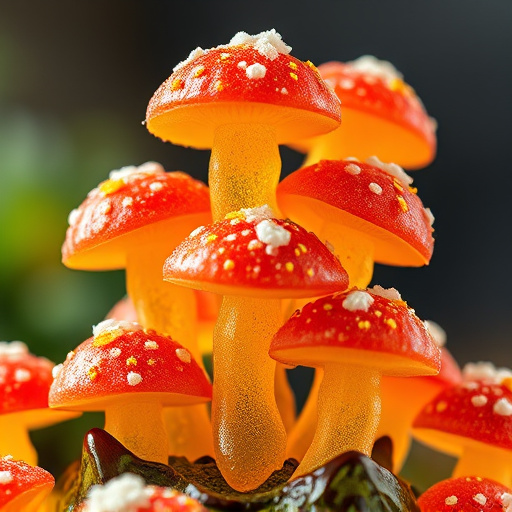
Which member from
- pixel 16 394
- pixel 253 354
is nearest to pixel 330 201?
pixel 253 354

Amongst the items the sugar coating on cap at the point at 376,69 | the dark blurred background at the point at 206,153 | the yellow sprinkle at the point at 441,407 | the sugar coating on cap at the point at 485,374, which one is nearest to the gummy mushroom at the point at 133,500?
the yellow sprinkle at the point at 441,407

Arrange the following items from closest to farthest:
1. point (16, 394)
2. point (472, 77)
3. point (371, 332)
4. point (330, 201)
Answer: point (371, 332)
point (330, 201)
point (16, 394)
point (472, 77)

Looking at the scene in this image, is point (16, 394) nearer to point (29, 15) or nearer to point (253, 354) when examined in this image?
point (253, 354)

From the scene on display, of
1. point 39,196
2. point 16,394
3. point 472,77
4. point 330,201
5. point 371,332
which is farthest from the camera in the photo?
point 472,77

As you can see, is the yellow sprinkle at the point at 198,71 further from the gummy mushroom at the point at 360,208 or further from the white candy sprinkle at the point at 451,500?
the white candy sprinkle at the point at 451,500

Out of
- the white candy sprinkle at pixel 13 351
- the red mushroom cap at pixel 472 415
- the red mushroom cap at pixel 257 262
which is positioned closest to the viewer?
the red mushroom cap at pixel 257 262
